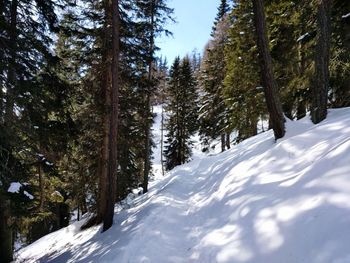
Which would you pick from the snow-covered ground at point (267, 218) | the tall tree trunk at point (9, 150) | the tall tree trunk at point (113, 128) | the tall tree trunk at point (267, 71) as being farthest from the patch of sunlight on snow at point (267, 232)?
the tall tree trunk at point (113, 128)

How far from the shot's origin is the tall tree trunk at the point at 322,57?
8.45 m

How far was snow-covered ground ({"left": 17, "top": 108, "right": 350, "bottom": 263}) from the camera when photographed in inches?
157

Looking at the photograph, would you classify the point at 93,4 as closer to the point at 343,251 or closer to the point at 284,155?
the point at 284,155

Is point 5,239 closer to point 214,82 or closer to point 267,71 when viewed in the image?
point 267,71

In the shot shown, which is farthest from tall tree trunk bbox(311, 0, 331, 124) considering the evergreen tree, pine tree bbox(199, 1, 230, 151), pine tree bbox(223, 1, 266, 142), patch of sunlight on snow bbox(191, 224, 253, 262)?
the evergreen tree

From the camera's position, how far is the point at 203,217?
8453 mm

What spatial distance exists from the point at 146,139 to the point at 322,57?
1243 centimetres

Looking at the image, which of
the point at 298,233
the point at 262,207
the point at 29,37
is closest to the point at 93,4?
the point at 29,37

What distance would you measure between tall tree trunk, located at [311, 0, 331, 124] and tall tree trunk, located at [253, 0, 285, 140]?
1.11 m

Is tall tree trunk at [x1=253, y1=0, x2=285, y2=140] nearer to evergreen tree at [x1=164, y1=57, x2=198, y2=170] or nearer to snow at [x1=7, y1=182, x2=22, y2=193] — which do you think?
snow at [x1=7, y1=182, x2=22, y2=193]

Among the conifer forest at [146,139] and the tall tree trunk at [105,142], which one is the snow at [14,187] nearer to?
the conifer forest at [146,139]

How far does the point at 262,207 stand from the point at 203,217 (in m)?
3.07

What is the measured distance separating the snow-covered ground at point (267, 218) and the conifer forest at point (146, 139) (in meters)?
0.03

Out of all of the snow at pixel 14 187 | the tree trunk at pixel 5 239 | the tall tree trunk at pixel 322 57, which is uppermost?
the tall tree trunk at pixel 322 57
